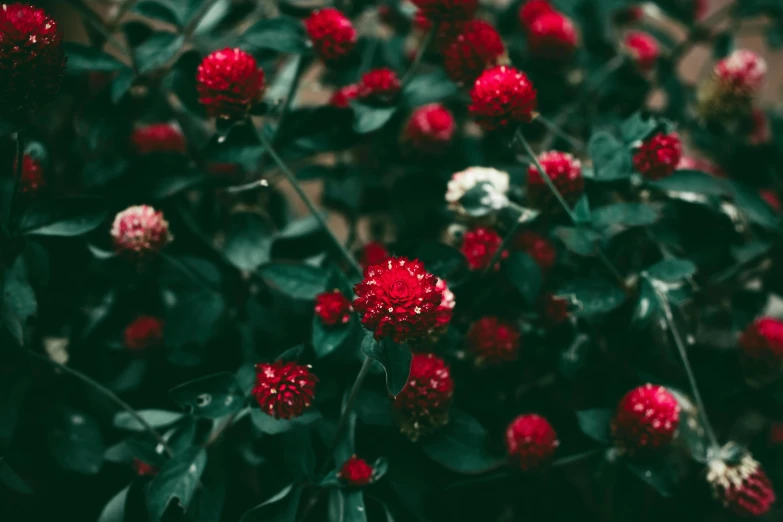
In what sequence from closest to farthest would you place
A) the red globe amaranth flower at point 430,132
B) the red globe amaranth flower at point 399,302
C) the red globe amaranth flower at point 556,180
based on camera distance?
the red globe amaranth flower at point 399,302
the red globe amaranth flower at point 556,180
the red globe amaranth flower at point 430,132

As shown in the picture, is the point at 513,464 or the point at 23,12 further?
the point at 513,464

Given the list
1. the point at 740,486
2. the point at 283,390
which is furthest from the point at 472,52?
the point at 740,486

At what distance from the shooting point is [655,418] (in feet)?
1.95

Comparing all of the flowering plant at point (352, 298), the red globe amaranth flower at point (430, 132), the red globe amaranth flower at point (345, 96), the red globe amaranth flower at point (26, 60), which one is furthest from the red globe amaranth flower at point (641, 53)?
the red globe amaranth flower at point (26, 60)

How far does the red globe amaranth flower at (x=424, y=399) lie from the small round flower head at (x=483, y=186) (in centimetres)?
15

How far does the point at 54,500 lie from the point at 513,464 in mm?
469

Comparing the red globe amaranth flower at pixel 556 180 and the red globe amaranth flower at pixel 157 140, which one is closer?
the red globe amaranth flower at pixel 556 180

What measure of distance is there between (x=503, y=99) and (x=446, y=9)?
13 cm

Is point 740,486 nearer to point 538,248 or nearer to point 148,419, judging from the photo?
point 538,248

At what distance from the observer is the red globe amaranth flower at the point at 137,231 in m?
0.62

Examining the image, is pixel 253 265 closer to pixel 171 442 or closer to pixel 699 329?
pixel 171 442

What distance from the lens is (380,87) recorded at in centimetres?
70

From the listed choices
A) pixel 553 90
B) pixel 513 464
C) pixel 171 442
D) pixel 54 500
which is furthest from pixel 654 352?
pixel 54 500

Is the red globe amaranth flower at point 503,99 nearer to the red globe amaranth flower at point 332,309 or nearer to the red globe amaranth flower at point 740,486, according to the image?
the red globe amaranth flower at point 332,309
